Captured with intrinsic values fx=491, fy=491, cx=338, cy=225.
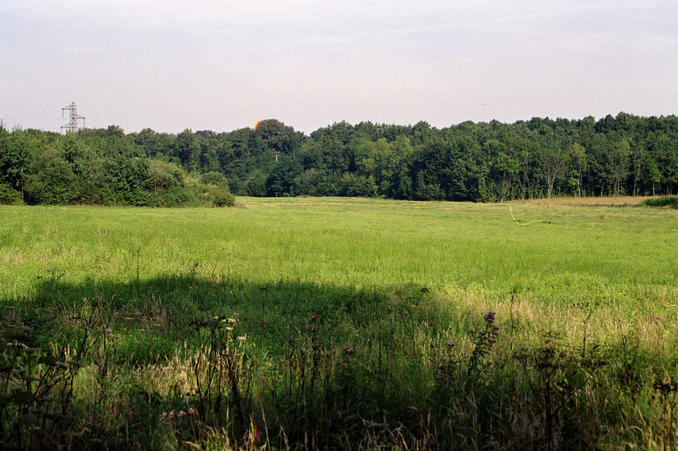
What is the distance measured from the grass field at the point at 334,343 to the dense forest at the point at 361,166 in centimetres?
4805

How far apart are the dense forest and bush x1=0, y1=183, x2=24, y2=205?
133 mm

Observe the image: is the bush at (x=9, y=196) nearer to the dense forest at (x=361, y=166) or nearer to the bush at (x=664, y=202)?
the dense forest at (x=361, y=166)

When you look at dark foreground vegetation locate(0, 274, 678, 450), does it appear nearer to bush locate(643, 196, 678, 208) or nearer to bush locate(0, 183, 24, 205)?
bush locate(0, 183, 24, 205)

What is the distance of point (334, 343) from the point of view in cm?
764

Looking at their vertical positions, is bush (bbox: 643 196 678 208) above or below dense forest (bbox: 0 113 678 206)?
below

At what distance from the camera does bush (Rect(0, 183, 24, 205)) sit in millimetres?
64250

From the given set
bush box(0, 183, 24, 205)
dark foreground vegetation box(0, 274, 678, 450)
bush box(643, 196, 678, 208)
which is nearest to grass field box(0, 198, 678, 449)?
dark foreground vegetation box(0, 274, 678, 450)

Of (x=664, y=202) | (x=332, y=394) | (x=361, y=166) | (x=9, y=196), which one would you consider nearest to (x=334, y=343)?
(x=332, y=394)

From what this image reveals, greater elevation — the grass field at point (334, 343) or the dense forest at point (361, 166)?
the dense forest at point (361, 166)

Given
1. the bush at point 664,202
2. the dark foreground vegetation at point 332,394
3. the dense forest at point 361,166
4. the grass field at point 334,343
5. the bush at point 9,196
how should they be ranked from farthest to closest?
the bush at point 664,202 < the dense forest at point 361,166 < the bush at point 9,196 < the grass field at point 334,343 < the dark foreground vegetation at point 332,394

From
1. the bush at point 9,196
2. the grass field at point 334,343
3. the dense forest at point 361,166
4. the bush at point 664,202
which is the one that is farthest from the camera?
the bush at point 664,202

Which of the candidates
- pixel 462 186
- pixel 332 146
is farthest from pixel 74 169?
pixel 332 146

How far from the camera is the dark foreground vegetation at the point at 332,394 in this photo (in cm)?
433

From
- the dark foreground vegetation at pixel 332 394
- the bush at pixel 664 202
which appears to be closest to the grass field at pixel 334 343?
the dark foreground vegetation at pixel 332 394
